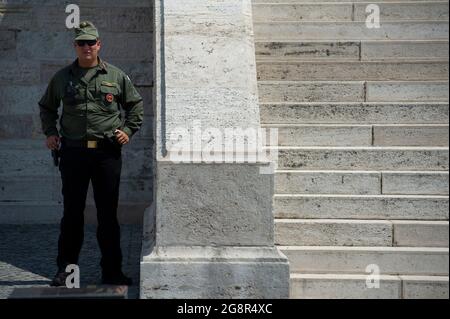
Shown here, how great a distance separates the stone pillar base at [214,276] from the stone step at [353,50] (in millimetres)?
2877

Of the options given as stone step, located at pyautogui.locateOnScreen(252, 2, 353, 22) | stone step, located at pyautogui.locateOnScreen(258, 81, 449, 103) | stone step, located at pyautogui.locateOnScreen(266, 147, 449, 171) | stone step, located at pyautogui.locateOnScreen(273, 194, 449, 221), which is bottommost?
stone step, located at pyautogui.locateOnScreen(273, 194, 449, 221)

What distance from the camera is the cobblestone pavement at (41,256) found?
6.46 meters

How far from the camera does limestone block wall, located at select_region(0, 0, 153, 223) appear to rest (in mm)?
8914

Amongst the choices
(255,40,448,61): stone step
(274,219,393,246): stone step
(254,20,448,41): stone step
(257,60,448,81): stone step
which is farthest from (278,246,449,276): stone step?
(254,20,448,41): stone step

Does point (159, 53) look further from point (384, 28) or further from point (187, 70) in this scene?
point (384, 28)

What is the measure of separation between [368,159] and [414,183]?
41cm

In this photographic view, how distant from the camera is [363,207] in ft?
20.7

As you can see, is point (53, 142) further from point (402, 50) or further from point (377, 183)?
point (402, 50)

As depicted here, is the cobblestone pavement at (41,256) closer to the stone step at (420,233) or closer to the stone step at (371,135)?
the stone step at (371,135)

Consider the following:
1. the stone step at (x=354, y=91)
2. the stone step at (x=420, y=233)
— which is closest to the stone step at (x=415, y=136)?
the stone step at (x=354, y=91)

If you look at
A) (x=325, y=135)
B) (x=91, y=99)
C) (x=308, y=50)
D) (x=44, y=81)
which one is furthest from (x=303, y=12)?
(x=91, y=99)

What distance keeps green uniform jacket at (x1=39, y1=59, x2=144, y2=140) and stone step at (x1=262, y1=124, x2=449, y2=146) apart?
4.42 feet

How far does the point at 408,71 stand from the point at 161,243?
10.6 ft

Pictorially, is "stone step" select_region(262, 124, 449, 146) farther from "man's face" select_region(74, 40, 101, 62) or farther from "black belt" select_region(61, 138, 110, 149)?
"man's face" select_region(74, 40, 101, 62)
